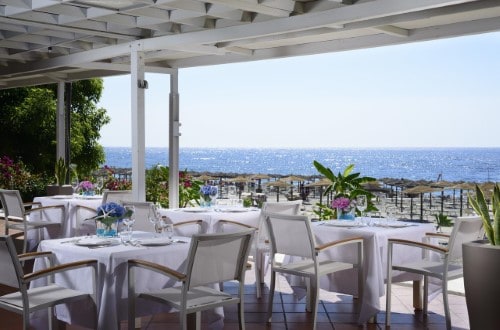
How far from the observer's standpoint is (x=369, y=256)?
5664 millimetres

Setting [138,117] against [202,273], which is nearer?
[202,273]

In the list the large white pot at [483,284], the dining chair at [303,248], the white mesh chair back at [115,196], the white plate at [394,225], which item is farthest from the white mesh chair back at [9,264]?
the white mesh chair back at [115,196]

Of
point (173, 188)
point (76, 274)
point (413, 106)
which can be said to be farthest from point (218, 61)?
point (413, 106)

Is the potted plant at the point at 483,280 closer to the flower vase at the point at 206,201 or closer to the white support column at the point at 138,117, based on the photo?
the flower vase at the point at 206,201

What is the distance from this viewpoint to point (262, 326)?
5578 millimetres

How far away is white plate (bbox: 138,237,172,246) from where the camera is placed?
472 cm

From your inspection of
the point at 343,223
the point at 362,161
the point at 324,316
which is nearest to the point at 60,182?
the point at 343,223

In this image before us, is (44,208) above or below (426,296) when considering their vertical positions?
above

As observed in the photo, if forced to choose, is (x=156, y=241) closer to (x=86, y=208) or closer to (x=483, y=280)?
(x=483, y=280)

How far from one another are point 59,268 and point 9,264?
306 mm

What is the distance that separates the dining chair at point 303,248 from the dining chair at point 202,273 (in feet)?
3.48

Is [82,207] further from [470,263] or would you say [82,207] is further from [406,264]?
[470,263]

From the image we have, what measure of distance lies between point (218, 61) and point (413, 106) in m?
39.4

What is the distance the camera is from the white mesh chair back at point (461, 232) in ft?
17.3
